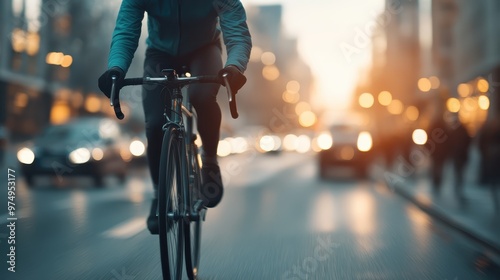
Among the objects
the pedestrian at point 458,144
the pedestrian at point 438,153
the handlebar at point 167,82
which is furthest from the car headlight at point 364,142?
the handlebar at point 167,82

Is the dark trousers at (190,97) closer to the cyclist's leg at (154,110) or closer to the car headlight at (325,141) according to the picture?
the cyclist's leg at (154,110)

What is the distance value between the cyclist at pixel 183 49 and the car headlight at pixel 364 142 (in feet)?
52.6

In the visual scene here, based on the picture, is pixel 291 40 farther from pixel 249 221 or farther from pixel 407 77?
pixel 249 221

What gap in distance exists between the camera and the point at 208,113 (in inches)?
191

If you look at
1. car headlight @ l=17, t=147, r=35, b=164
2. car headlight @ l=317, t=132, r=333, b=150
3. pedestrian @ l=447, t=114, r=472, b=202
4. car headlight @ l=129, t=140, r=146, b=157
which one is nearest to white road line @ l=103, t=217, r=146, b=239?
pedestrian @ l=447, t=114, r=472, b=202

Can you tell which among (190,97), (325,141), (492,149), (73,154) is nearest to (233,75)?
(190,97)

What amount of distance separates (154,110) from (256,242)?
113 inches

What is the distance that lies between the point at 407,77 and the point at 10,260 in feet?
220

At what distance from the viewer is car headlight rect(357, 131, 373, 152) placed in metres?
20.7

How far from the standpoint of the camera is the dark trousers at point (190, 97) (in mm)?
4441

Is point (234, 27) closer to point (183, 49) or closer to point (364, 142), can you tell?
point (183, 49)

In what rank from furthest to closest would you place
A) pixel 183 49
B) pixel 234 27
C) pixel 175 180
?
pixel 183 49, pixel 234 27, pixel 175 180

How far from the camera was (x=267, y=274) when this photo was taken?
5.14m

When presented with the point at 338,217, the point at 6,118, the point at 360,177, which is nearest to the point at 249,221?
the point at 338,217
